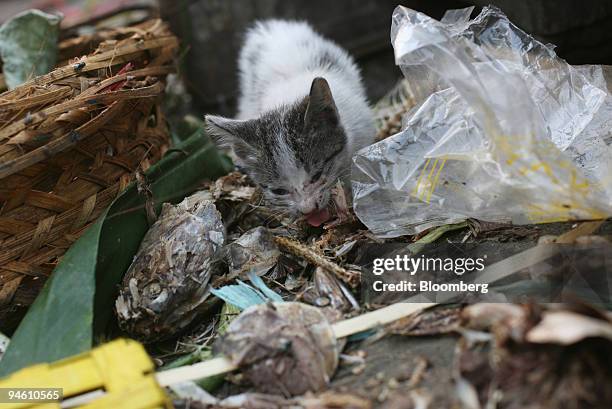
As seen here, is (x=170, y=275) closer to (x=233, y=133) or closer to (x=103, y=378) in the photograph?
(x=103, y=378)

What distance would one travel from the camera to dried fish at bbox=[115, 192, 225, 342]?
1666mm

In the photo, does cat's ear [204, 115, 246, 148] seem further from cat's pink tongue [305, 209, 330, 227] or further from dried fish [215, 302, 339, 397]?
dried fish [215, 302, 339, 397]

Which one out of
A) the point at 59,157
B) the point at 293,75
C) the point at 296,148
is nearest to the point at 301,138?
the point at 296,148

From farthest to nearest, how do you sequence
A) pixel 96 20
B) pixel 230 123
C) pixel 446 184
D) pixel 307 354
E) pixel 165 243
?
pixel 96 20, pixel 230 123, pixel 165 243, pixel 446 184, pixel 307 354

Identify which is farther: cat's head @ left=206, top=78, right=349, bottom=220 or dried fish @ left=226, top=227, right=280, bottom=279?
cat's head @ left=206, top=78, right=349, bottom=220

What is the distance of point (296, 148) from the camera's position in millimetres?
2078

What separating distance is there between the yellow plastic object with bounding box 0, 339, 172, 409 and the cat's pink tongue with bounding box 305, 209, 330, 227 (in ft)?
2.60

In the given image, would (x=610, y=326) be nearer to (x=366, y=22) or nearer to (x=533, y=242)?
(x=533, y=242)

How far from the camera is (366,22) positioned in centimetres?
351

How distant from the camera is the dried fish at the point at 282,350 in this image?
133 centimetres

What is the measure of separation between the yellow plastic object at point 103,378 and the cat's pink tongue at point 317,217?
0.79 meters

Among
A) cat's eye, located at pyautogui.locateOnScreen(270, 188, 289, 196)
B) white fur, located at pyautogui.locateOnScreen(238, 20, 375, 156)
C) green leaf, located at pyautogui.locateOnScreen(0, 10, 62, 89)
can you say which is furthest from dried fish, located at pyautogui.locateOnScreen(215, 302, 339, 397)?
green leaf, located at pyautogui.locateOnScreen(0, 10, 62, 89)

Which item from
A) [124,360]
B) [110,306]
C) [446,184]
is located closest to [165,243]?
[110,306]

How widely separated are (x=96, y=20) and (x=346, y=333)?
2.06 m
